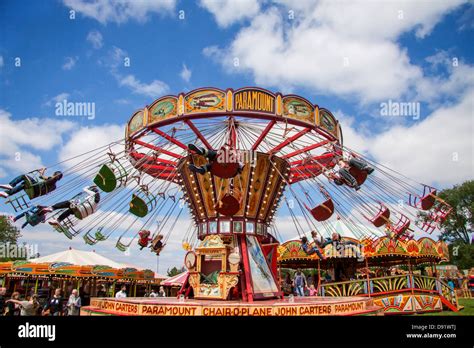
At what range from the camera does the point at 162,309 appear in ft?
25.3

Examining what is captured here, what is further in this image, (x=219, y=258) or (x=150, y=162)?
(x=150, y=162)

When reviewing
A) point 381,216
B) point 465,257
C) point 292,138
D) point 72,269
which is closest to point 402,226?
point 381,216

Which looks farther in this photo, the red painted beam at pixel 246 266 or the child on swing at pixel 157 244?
the child on swing at pixel 157 244

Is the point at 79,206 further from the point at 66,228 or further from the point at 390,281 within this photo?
the point at 390,281

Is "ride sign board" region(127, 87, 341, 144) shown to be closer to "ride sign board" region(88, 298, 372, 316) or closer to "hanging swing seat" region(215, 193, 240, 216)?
"hanging swing seat" region(215, 193, 240, 216)

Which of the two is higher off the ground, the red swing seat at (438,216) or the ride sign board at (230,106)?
the ride sign board at (230,106)

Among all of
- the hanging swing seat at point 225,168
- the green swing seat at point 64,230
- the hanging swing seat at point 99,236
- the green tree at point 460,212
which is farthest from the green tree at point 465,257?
the green swing seat at point 64,230

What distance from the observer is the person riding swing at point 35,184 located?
353 inches

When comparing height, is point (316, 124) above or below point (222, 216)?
above

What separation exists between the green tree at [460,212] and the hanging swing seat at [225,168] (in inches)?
1521

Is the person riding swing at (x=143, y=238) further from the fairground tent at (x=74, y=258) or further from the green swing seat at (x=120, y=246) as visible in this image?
the fairground tent at (x=74, y=258)
